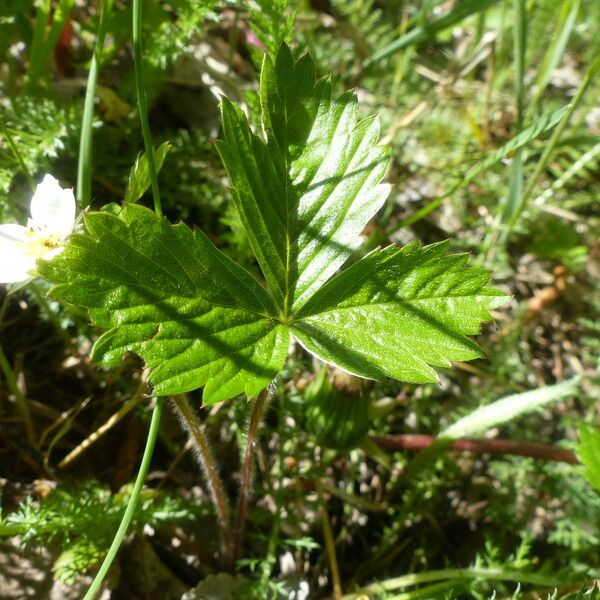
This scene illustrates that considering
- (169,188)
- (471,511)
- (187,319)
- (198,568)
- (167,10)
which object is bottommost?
(471,511)

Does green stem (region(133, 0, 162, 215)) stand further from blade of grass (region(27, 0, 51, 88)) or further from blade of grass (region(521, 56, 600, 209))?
blade of grass (region(521, 56, 600, 209))

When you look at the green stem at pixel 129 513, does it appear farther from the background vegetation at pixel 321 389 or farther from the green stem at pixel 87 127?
the green stem at pixel 87 127

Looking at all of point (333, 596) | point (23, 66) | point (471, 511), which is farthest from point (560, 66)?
point (333, 596)

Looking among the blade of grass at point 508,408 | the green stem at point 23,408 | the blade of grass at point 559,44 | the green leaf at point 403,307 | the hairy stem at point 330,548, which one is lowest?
the hairy stem at point 330,548

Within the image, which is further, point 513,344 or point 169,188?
point 513,344

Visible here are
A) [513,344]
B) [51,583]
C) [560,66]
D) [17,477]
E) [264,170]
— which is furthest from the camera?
[560,66]

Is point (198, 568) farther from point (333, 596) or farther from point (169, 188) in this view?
point (169, 188)

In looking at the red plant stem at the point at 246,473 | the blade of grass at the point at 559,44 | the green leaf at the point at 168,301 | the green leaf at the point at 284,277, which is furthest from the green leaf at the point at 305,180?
the blade of grass at the point at 559,44
